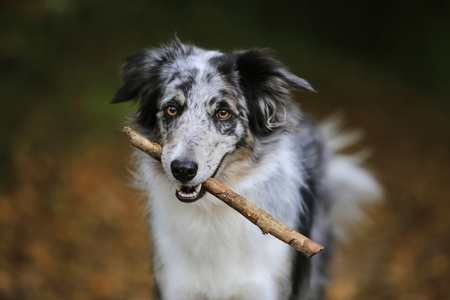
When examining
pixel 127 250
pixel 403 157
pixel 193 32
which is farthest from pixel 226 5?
pixel 127 250

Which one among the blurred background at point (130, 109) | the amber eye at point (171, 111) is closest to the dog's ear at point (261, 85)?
the amber eye at point (171, 111)

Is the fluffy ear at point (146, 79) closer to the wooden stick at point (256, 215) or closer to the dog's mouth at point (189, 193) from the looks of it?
the wooden stick at point (256, 215)

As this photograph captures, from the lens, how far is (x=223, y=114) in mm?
3320

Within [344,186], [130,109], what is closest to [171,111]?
[130,109]

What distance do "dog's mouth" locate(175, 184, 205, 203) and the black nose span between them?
111 millimetres

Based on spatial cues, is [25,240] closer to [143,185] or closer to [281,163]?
[143,185]

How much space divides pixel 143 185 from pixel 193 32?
267 inches

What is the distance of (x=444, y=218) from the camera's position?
6336 millimetres

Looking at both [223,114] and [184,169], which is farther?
[223,114]

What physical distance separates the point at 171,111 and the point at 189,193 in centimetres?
66

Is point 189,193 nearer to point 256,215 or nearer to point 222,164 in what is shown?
point 222,164

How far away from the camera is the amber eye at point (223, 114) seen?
3.30 m

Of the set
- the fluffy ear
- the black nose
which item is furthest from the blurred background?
Result: the black nose

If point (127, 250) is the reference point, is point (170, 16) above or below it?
above
